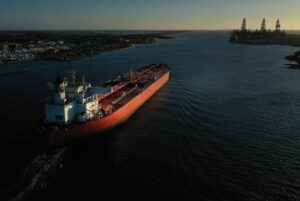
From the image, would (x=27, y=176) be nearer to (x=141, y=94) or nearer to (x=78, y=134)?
(x=78, y=134)

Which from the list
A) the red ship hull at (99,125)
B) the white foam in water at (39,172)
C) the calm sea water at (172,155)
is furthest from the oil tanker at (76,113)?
the white foam in water at (39,172)

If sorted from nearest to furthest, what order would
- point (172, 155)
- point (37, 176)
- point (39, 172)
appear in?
point (37, 176) < point (39, 172) < point (172, 155)

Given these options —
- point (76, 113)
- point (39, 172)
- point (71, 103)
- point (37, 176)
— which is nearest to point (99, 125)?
point (76, 113)

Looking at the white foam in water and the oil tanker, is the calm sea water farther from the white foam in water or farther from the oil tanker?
the oil tanker

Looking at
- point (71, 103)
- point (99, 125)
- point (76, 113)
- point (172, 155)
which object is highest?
point (71, 103)

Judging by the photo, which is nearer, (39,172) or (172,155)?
(39,172)

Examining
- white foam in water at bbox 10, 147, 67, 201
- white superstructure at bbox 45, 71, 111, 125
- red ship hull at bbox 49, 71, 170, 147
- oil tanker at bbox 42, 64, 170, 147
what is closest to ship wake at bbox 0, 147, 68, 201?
white foam in water at bbox 10, 147, 67, 201

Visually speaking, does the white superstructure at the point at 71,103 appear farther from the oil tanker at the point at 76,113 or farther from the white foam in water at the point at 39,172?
the white foam in water at the point at 39,172

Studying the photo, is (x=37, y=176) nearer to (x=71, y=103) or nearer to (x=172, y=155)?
(x=71, y=103)

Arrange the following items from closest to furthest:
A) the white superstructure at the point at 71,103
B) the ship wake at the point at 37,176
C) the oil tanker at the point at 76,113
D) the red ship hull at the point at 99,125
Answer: the ship wake at the point at 37,176, the red ship hull at the point at 99,125, the oil tanker at the point at 76,113, the white superstructure at the point at 71,103
